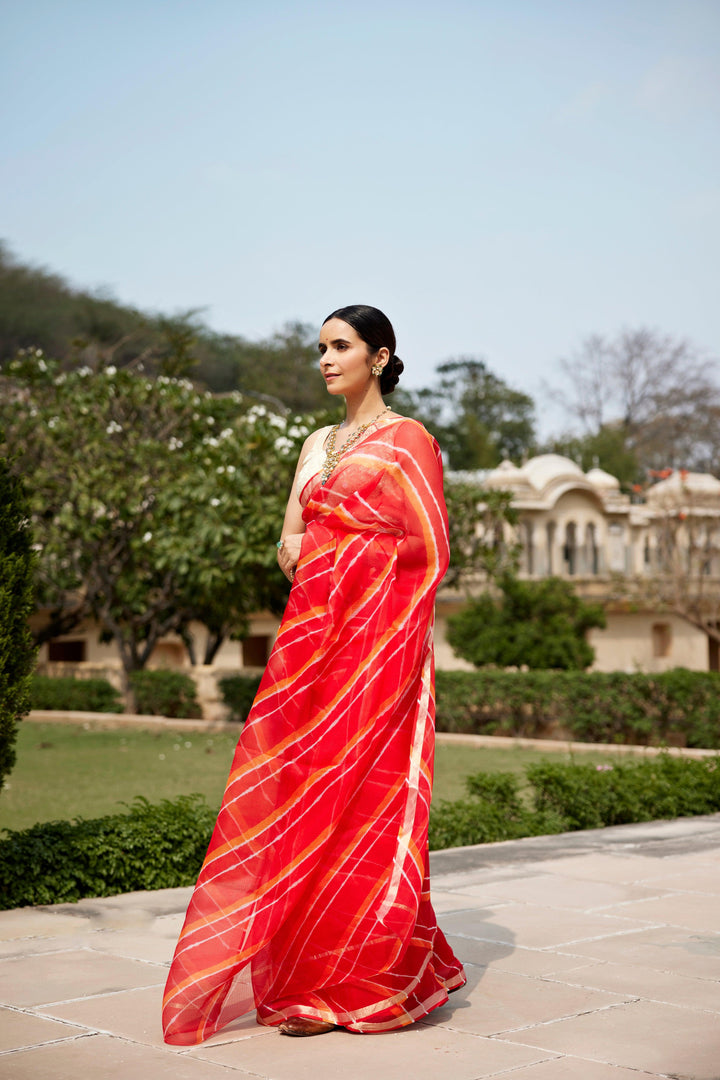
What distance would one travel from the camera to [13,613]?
4.77m

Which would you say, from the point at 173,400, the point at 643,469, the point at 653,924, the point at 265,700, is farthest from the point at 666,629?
the point at 265,700

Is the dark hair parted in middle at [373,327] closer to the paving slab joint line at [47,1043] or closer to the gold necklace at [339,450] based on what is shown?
the gold necklace at [339,450]

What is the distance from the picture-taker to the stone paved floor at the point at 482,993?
116 inches

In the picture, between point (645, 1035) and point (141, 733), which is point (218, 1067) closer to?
point (645, 1035)

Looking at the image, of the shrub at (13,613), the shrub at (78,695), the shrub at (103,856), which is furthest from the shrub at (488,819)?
the shrub at (78,695)

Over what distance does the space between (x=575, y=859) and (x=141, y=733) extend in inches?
432

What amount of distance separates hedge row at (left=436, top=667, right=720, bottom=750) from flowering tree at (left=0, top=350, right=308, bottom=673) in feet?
9.64

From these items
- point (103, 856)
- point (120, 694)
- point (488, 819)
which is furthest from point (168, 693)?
point (103, 856)

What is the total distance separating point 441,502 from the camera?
353 centimetres

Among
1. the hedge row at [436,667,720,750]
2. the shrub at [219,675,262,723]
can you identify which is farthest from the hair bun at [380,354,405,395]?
the shrub at [219,675,262,723]

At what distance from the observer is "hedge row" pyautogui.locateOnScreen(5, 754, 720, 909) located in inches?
201

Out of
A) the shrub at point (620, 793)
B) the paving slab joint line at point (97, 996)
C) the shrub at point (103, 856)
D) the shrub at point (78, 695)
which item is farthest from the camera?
the shrub at point (78, 695)

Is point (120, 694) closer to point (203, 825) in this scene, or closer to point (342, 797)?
point (203, 825)

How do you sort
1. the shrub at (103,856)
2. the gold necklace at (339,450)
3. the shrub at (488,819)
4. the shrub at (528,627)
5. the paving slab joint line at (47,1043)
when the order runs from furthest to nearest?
the shrub at (528,627)
the shrub at (488,819)
the shrub at (103,856)
the gold necklace at (339,450)
the paving slab joint line at (47,1043)
